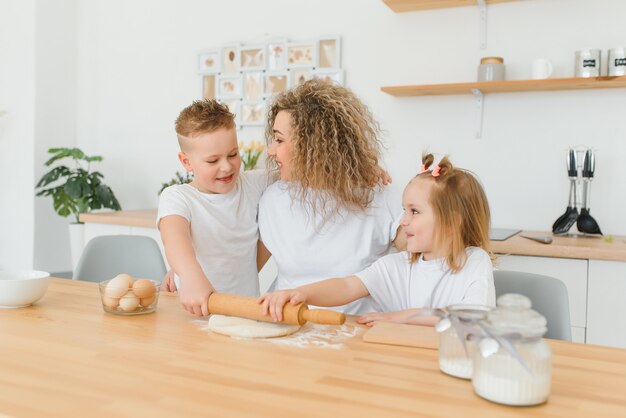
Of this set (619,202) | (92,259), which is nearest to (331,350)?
(92,259)

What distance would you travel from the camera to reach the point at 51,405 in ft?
2.83

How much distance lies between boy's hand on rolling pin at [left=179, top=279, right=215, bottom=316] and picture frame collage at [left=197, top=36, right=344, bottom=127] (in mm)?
2192

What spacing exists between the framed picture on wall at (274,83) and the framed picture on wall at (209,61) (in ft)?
1.12

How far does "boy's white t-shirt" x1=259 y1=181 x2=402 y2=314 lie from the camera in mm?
1654

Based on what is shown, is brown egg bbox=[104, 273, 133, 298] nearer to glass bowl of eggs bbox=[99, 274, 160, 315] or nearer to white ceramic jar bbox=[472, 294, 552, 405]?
glass bowl of eggs bbox=[99, 274, 160, 315]

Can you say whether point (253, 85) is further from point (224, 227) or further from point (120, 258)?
point (224, 227)

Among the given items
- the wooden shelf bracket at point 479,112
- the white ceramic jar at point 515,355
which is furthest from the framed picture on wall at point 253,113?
the white ceramic jar at point 515,355

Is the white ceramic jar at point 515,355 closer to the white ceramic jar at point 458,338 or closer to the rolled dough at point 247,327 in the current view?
the white ceramic jar at point 458,338

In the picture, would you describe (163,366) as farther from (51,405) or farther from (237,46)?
(237,46)

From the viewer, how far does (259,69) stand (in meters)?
3.61

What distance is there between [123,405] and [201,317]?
53 centimetres

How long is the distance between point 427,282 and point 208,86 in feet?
8.78

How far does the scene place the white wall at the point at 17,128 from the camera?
4125 millimetres

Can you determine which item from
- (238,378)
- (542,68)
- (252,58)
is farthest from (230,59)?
(238,378)
